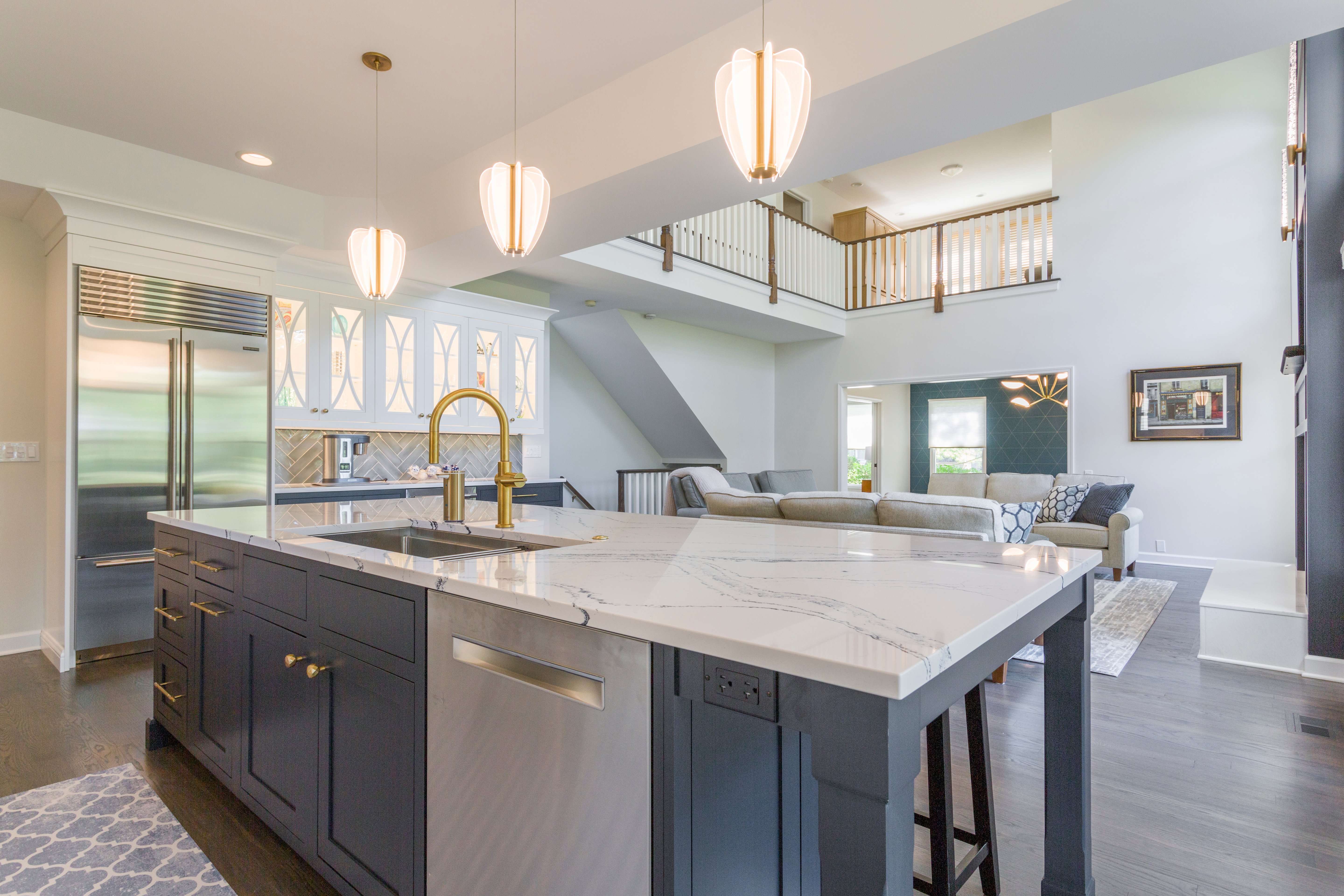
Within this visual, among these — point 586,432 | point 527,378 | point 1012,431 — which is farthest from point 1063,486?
point 527,378

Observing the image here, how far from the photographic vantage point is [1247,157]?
597 centimetres

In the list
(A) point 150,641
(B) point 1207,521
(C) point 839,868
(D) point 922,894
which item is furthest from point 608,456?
(C) point 839,868

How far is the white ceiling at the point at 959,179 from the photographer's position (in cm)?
808

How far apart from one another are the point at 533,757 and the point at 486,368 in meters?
4.65

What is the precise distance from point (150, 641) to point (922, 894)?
159 inches

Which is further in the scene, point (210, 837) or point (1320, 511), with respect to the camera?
point (1320, 511)

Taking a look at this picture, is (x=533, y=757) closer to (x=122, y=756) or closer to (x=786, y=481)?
(x=122, y=756)

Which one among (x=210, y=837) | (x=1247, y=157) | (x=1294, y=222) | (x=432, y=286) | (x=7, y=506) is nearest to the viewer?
(x=210, y=837)

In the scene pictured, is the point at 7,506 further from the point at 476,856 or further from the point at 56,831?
the point at 476,856

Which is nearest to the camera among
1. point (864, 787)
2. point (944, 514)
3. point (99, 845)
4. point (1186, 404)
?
point (864, 787)

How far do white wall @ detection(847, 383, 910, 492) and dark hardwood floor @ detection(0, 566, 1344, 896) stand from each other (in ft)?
22.6

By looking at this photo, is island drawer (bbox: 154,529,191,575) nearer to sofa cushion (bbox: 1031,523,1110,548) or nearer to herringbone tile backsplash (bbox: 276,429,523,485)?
herringbone tile backsplash (bbox: 276,429,523,485)

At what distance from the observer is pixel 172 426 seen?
366 cm

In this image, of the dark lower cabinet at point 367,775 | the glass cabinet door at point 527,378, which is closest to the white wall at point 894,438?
the glass cabinet door at point 527,378
